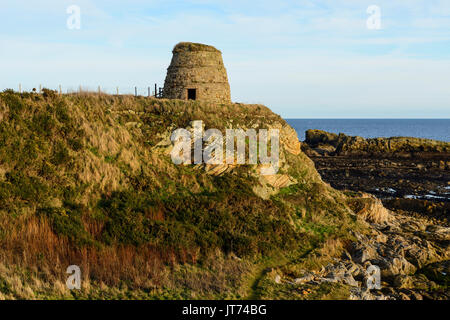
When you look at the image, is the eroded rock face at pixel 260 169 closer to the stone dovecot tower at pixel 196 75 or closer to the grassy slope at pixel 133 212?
the grassy slope at pixel 133 212

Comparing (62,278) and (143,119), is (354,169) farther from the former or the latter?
(62,278)

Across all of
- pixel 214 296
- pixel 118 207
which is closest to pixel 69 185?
pixel 118 207

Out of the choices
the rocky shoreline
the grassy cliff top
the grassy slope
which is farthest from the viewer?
the grassy cliff top

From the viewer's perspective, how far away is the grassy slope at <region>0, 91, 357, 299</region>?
1314 centimetres

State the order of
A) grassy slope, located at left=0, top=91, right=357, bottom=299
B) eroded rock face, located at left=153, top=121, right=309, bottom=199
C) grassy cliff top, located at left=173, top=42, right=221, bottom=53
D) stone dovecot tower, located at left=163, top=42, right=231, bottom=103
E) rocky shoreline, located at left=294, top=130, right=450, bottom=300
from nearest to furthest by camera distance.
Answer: grassy slope, located at left=0, top=91, right=357, bottom=299 < rocky shoreline, located at left=294, top=130, right=450, bottom=300 < eroded rock face, located at left=153, top=121, right=309, bottom=199 < stone dovecot tower, located at left=163, top=42, right=231, bottom=103 < grassy cliff top, located at left=173, top=42, right=221, bottom=53

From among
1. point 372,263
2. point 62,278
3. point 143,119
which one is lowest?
point 372,263

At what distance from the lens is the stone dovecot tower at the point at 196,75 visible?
29.4 m

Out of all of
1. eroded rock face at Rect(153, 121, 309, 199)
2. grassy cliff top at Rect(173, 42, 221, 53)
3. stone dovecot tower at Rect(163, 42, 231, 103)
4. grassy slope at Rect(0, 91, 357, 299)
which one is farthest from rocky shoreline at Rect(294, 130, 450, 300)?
grassy cliff top at Rect(173, 42, 221, 53)

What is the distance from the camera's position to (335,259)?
17359 millimetres

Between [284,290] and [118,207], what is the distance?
857cm

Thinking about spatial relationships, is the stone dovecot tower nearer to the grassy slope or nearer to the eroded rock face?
the grassy slope

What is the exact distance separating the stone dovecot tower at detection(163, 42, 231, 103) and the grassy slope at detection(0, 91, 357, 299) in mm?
4685

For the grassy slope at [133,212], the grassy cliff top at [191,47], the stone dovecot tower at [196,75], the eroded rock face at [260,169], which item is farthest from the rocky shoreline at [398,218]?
the grassy cliff top at [191,47]
